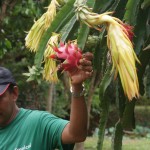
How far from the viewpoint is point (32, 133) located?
2141 mm

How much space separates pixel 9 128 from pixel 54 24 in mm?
601

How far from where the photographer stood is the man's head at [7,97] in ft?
6.92

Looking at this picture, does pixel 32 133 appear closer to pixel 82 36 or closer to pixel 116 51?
pixel 82 36

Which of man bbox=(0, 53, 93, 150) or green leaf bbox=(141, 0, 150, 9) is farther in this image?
man bbox=(0, 53, 93, 150)

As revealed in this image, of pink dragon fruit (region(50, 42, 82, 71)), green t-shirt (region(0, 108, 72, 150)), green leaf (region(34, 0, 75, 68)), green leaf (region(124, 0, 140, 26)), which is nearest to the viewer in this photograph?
pink dragon fruit (region(50, 42, 82, 71))

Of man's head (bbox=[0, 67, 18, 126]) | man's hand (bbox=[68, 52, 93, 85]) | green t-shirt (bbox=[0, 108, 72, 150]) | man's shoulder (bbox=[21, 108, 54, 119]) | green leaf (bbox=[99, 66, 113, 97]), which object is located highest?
man's hand (bbox=[68, 52, 93, 85])

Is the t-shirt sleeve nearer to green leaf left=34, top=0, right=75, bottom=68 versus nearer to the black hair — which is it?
the black hair

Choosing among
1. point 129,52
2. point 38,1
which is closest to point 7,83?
point 129,52

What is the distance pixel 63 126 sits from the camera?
2.02 m

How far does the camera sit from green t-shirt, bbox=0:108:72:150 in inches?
82.4

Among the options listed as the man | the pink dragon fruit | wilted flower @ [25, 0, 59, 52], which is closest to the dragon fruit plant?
the pink dragon fruit

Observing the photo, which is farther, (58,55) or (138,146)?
(138,146)

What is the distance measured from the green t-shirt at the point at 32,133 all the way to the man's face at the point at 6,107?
0.05 meters

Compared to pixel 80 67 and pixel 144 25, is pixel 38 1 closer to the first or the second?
pixel 144 25
